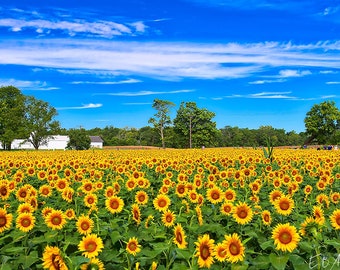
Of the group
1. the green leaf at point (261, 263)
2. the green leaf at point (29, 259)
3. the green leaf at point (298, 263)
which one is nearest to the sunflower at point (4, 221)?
the green leaf at point (29, 259)

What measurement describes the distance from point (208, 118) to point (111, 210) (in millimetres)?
77982

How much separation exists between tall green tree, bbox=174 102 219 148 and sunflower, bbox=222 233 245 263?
76359 millimetres

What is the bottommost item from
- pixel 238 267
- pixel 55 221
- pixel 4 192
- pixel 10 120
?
pixel 238 267

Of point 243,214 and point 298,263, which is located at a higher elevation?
point 243,214

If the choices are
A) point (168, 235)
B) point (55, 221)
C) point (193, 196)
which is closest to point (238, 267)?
point (168, 235)

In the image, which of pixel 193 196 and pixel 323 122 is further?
pixel 323 122

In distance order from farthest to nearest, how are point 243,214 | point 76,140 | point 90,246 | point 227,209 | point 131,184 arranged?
point 76,140 < point 131,184 < point 227,209 < point 243,214 < point 90,246

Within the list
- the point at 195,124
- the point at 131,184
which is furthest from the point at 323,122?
the point at 131,184

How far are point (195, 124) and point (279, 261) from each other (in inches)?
3112

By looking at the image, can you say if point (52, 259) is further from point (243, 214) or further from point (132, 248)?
point (243, 214)

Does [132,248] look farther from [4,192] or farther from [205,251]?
[4,192]

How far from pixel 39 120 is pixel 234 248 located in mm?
75185

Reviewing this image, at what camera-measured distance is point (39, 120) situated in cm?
7394

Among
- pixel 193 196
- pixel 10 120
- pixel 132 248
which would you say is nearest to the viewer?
pixel 132 248
